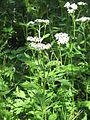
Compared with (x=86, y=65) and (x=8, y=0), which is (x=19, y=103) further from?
(x=8, y=0)

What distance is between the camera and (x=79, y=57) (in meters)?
2.82

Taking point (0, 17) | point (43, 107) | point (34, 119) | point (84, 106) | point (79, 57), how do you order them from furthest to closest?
point (0, 17)
point (79, 57)
point (84, 106)
point (34, 119)
point (43, 107)

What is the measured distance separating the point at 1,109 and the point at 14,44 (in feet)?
5.64

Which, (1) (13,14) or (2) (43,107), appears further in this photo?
(1) (13,14)

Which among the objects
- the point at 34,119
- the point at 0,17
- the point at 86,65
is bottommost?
the point at 34,119

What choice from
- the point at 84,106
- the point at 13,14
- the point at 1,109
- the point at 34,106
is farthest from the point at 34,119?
the point at 13,14

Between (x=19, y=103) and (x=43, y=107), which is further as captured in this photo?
(x=19, y=103)

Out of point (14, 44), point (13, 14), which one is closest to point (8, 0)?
point (13, 14)

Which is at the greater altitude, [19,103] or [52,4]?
[52,4]

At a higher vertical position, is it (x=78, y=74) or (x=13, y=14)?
(x=13, y=14)

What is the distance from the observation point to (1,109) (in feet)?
7.11

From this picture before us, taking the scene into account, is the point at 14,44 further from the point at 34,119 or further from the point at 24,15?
the point at 34,119

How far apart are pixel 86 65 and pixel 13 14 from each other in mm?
1790

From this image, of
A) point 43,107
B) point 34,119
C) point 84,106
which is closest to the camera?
point 43,107
